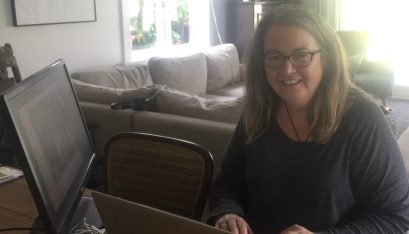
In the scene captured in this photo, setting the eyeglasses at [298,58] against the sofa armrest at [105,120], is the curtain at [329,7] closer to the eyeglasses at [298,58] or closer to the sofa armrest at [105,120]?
the sofa armrest at [105,120]

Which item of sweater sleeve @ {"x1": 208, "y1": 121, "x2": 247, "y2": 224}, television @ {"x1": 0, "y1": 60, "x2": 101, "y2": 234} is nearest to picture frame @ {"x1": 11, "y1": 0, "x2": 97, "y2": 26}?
television @ {"x1": 0, "y1": 60, "x2": 101, "y2": 234}

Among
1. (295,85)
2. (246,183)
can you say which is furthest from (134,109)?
(295,85)

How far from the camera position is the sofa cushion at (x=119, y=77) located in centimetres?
317

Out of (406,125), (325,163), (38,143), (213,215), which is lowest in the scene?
(406,125)

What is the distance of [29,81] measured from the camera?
88 cm

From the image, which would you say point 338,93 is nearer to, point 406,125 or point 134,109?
point 134,109

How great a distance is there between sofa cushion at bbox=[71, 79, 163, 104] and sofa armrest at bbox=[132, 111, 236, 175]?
16cm

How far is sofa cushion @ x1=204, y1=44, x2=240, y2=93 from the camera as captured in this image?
4.30 meters

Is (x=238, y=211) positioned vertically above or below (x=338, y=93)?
below

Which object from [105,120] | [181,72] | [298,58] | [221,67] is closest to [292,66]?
[298,58]

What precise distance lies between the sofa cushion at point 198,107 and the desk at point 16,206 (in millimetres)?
946

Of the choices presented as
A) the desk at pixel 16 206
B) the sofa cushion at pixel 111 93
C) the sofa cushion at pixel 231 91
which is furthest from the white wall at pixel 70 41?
the desk at pixel 16 206

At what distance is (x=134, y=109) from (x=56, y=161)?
4.50 feet

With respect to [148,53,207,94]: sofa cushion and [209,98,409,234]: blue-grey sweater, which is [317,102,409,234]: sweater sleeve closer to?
[209,98,409,234]: blue-grey sweater
